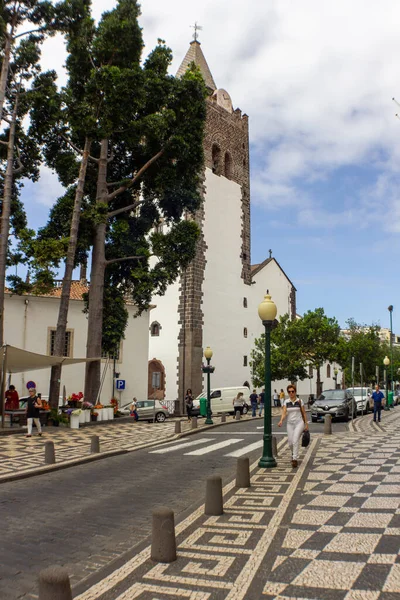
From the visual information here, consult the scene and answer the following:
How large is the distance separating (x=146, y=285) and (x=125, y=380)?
12.0m

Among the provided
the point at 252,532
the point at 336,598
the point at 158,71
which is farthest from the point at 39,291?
the point at 336,598

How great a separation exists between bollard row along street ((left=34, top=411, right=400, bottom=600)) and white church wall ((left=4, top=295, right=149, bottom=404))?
18.8 meters

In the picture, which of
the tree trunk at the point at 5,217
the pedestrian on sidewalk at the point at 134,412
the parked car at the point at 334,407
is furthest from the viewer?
the pedestrian on sidewalk at the point at 134,412

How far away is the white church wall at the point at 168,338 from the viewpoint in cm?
3722

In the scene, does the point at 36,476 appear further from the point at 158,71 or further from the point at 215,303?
the point at 215,303

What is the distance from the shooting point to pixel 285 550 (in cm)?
571

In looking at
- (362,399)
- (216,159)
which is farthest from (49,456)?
(216,159)

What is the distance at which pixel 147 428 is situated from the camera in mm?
21078

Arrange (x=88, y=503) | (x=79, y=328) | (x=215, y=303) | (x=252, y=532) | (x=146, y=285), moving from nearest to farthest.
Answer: (x=252, y=532) < (x=88, y=503) < (x=146, y=285) < (x=79, y=328) < (x=215, y=303)

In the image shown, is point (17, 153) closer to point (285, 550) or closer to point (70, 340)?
point (70, 340)

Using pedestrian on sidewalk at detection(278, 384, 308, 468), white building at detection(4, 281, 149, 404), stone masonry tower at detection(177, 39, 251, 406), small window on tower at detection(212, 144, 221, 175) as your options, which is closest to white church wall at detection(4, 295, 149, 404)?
white building at detection(4, 281, 149, 404)

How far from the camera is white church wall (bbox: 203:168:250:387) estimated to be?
3888 centimetres

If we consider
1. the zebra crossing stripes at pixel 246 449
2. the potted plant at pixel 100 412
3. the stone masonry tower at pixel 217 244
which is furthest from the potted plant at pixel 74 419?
the stone masonry tower at pixel 217 244

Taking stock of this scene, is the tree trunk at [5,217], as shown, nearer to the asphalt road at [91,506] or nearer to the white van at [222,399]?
the asphalt road at [91,506]
